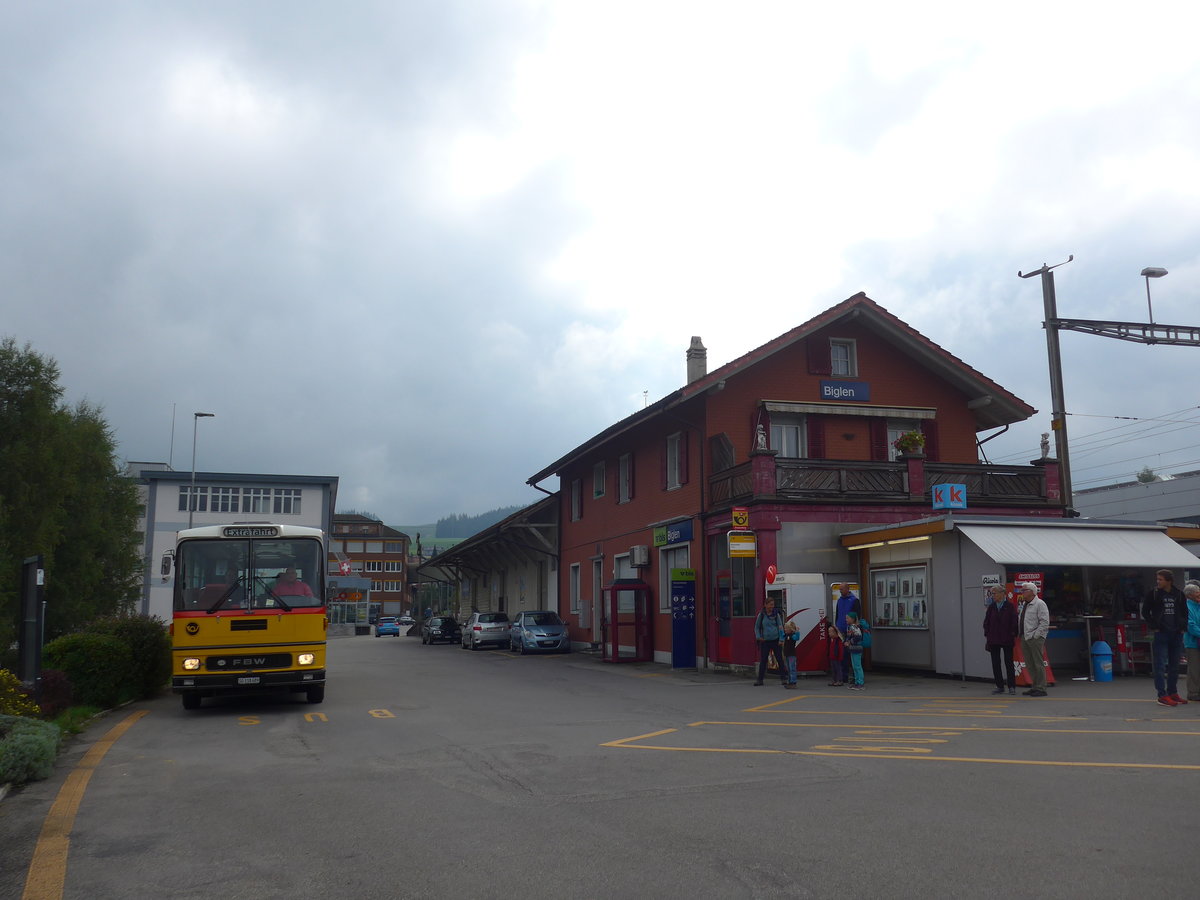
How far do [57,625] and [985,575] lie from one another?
3249 centimetres

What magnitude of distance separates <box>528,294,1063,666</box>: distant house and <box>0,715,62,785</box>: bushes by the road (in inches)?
557

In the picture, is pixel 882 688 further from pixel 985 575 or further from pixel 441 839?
pixel 441 839

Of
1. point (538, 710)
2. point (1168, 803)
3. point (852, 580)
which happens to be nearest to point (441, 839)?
point (1168, 803)

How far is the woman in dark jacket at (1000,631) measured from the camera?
16.0 meters

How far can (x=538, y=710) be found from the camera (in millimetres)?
15180

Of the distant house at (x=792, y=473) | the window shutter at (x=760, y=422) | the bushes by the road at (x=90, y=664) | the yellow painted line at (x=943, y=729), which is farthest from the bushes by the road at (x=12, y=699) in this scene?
the window shutter at (x=760, y=422)

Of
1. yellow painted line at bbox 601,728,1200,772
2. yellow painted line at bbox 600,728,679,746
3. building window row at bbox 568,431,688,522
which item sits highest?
building window row at bbox 568,431,688,522

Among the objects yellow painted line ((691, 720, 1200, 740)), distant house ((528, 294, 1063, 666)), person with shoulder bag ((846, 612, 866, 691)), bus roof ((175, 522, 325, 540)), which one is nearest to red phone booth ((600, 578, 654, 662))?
distant house ((528, 294, 1063, 666))

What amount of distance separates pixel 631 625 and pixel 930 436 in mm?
9583

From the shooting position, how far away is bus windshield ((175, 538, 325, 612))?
14484mm

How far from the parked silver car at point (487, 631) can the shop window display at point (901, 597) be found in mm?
18897

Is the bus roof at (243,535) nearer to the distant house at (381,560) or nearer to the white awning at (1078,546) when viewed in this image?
the white awning at (1078,546)

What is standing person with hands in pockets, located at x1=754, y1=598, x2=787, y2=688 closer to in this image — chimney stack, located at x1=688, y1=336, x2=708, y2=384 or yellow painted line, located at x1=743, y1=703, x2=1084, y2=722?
yellow painted line, located at x1=743, y1=703, x2=1084, y2=722

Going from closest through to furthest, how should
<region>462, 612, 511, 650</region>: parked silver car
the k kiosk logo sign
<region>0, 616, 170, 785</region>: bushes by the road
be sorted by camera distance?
<region>0, 616, 170, 785</region>: bushes by the road, the k kiosk logo sign, <region>462, 612, 511, 650</region>: parked silver car
